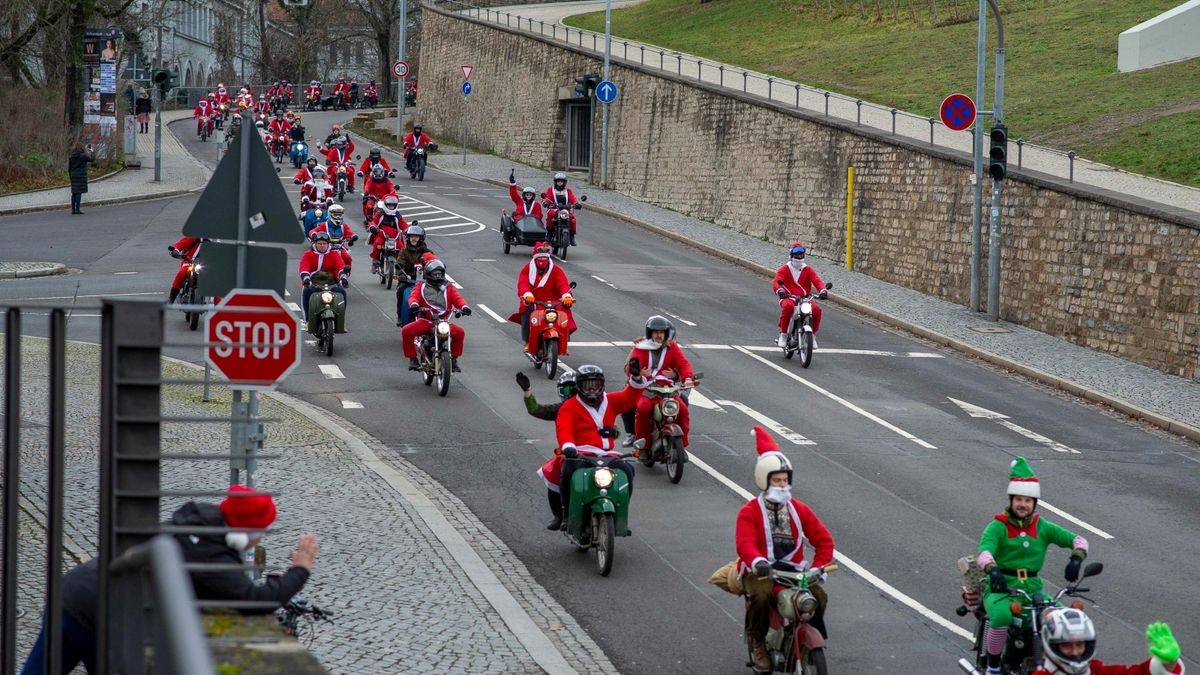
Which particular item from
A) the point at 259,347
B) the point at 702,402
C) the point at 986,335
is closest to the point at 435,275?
the point at 702,402

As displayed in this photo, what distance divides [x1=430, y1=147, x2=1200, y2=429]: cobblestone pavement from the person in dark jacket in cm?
1497

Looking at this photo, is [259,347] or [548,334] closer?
[259,347]

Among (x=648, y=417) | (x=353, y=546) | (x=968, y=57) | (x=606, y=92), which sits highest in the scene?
(x=968, y=57)

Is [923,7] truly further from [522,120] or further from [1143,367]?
[1143,367]

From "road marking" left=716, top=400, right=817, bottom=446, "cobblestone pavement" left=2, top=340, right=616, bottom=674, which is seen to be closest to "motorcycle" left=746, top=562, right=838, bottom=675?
"cobblestone pavement" left=2, top=340, right=616, bottom=674

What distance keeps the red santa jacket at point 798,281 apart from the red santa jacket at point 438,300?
193 inches

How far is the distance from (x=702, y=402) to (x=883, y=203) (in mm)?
13980

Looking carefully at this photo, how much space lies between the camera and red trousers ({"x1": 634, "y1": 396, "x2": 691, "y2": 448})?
1523 centimetres

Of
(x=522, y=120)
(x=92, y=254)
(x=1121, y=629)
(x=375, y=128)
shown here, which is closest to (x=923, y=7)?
(x=522, y=120)

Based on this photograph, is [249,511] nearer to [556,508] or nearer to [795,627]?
[795,627]

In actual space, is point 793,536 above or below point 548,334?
below

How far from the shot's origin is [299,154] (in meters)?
52.1

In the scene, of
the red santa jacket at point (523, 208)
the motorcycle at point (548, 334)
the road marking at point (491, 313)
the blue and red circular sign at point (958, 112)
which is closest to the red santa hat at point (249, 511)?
the motorcycle at point (548, 334)

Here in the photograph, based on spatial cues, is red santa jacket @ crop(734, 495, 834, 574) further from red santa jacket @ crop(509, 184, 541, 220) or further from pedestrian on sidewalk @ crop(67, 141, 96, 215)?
pedestrian on sidewalk @ crop(67, 141, 96, 215)
